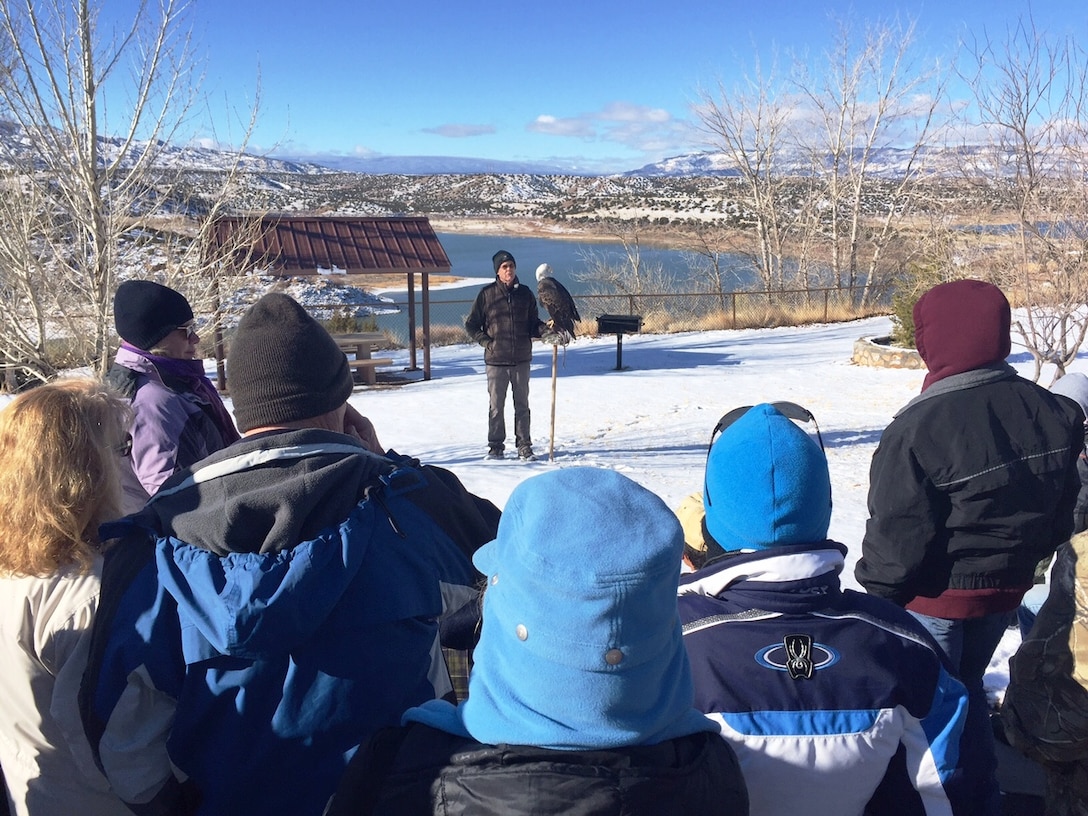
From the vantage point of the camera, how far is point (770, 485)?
1701mm

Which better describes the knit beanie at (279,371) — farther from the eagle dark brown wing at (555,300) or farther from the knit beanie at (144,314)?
the eagle dark brown wing at (555,300)

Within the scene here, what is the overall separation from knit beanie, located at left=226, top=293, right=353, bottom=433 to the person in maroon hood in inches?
65.4

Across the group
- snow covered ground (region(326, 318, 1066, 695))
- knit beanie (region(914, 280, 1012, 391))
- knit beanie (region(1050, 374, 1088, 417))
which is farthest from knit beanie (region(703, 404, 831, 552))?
snow covered ground (region(326, 318, 1066, 695))

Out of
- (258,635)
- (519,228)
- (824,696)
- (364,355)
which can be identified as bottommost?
(364,355)

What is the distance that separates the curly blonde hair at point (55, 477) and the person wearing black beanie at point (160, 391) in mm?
1019

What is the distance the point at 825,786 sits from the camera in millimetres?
1564

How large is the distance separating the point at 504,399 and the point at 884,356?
26.3ft

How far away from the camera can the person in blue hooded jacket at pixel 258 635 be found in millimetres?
1496

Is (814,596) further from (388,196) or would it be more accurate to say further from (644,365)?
(388,196)

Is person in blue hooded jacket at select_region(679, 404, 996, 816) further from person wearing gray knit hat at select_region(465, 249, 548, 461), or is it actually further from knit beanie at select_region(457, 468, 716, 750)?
person wearing gray knit hat at select_region(465, 249, 548, 461)

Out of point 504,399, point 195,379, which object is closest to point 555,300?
point 504,399

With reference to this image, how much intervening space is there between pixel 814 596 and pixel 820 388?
1078 cm

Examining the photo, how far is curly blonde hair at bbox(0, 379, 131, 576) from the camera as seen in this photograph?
183cm

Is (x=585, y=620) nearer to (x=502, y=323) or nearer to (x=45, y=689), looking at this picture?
(x=45, y=689)
